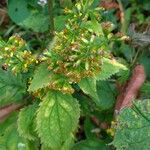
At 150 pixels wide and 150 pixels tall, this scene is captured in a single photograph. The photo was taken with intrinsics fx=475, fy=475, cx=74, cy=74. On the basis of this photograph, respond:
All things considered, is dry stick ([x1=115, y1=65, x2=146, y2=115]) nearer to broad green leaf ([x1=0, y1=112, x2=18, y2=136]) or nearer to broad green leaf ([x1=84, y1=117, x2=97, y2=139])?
broad green leaf ([x1=84, y1=117, x2=97, y2=139])

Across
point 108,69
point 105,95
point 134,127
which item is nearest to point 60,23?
point 105,95

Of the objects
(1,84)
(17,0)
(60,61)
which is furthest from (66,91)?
(17,0)

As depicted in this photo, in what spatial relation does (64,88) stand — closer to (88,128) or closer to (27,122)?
(27,122)

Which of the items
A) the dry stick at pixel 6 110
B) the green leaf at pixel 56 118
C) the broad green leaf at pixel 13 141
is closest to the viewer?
the green leaf at pixel 56 118

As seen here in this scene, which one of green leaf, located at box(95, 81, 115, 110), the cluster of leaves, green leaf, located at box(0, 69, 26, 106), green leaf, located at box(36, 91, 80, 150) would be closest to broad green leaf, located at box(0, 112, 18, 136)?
the cluster of leaves

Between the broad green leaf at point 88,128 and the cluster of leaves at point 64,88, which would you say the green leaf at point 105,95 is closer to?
the cluster of leaves at point 64,88

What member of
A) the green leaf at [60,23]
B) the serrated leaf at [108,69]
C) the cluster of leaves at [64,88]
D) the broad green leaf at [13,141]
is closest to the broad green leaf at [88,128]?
the cluster of leaves at [64,88]
